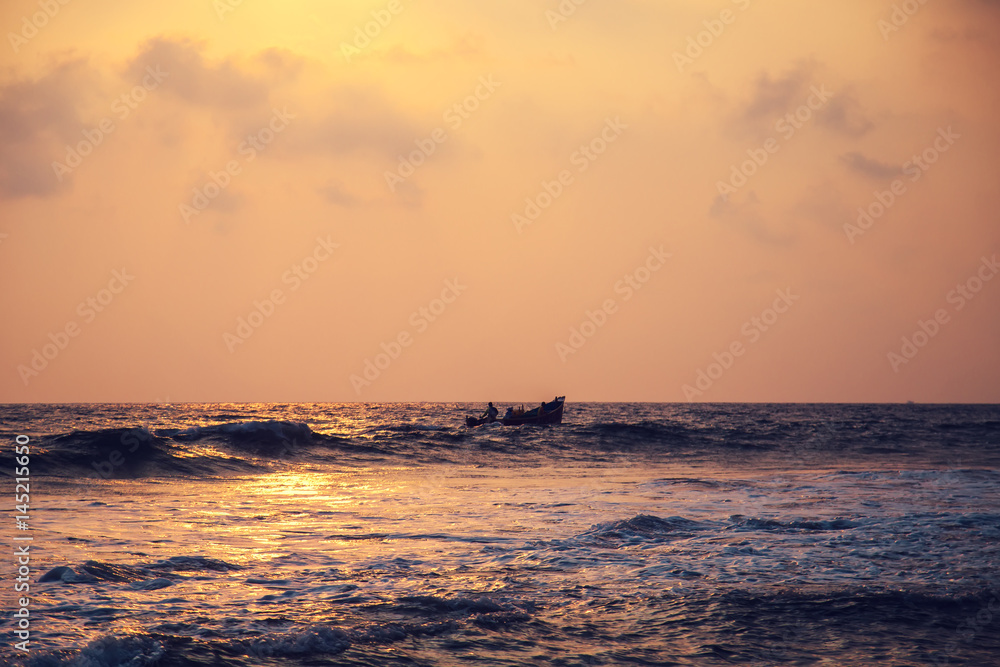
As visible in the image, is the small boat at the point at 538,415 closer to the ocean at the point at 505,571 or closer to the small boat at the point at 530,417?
the small boat at the point at 530,417

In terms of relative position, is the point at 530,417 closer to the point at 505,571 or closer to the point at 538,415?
the point at 538,415

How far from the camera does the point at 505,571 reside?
37.8ft

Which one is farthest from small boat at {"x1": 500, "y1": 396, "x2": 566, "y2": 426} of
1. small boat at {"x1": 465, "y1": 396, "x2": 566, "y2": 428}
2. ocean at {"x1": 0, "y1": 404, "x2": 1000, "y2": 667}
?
ocean at {"x1": 0, "y1": 404, "x2": 1000, "y2": 667}

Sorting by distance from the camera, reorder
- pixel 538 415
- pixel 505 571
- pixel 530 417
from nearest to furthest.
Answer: pixel 505 571 → pixel 530 417 → pixel 538 415

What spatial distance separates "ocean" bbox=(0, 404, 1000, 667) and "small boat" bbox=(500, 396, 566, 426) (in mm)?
37268

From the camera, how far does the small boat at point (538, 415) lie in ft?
208

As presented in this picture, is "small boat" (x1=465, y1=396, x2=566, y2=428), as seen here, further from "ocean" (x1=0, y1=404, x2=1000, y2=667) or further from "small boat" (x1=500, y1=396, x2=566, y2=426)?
"ocean" (x1=0, y1=404, x2=1000, y2=667)

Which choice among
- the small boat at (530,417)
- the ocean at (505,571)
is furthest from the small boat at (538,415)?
the ocean at (505,571)

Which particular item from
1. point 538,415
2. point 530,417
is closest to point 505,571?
point 530,417

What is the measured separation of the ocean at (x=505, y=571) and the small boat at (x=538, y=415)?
122 feet

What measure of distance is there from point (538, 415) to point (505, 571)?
53.1 meters

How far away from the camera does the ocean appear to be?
8211mm

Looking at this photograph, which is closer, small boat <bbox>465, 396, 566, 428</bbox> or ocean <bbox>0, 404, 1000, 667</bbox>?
ocean <bbox>0, 404, 1000, 667</bbox>

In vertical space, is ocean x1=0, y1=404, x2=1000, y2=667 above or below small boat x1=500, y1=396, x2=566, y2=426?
above
